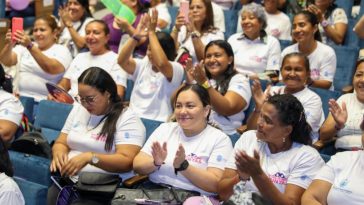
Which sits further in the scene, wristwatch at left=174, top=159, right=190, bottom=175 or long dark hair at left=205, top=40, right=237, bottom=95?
long dark hair at left=205, top=40, right=237, bottom=95

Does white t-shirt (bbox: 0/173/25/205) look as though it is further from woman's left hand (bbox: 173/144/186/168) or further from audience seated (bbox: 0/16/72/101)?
audience seated (bbox: 0/16/72/101)

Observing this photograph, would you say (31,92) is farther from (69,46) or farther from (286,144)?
(286,144)

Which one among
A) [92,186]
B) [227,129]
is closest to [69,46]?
[227,129]

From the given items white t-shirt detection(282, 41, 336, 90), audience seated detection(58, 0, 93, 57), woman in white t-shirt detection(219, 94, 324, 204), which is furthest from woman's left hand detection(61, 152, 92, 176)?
audience seated detection(58, 0, 93, 57)

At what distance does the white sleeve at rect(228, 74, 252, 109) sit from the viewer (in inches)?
134

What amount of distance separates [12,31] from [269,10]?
1.95 meters

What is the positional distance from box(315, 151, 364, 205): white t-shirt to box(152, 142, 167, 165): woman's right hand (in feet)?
2.13

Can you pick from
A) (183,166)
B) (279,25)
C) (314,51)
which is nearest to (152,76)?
(314,51)

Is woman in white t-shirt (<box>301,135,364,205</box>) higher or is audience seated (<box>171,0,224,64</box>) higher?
audience seated (<box>171,0,224,64</box>)

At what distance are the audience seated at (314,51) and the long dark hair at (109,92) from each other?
137 centimetres

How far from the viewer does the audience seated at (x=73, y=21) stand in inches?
187

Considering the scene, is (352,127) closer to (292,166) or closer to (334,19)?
(292,166)

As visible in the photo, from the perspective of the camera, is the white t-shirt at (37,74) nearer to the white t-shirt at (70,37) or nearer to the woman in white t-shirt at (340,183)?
the white t-shirt at (70,37)

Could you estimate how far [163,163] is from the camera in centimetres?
275
